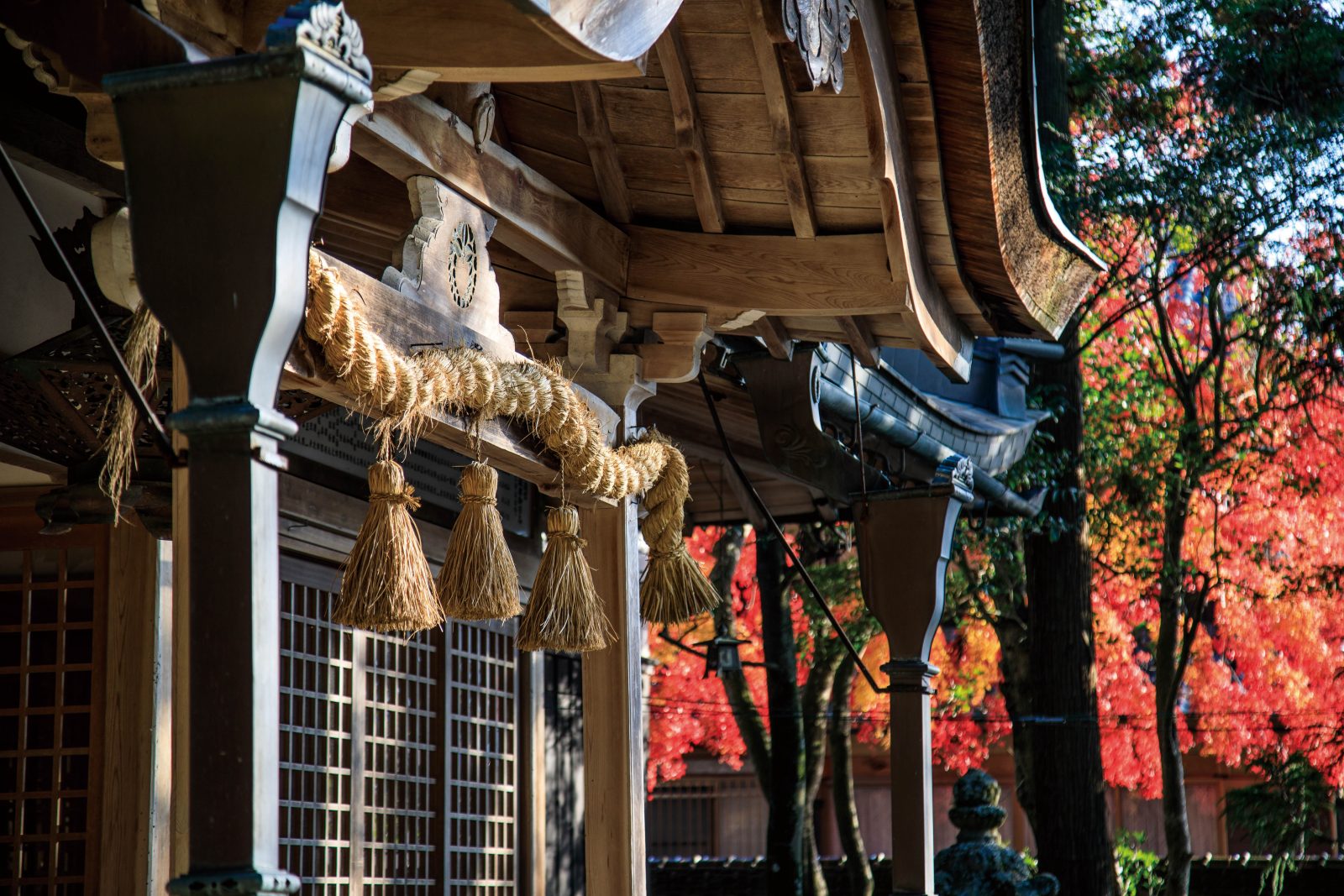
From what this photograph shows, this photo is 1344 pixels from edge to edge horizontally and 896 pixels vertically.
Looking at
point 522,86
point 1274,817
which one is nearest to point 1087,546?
point 1274,817

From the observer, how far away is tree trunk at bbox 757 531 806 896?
15172mm

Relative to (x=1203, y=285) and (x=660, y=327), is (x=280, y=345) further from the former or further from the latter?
(x=1203, y=285)

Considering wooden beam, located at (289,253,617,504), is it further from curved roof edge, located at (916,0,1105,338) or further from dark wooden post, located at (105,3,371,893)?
curved roof edge, located at (916,0,1105,338)

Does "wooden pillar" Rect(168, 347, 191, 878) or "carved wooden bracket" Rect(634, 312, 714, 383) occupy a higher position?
"carved wooden bracket" Rect(634, 312, 714, 383)

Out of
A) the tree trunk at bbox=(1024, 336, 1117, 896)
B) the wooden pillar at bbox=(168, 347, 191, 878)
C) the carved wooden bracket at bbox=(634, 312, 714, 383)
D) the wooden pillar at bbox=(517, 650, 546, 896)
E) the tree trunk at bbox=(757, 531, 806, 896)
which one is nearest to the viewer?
the wooden pillar at bbox=(168, 347, 191, 878)

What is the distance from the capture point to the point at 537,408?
4.43 metres

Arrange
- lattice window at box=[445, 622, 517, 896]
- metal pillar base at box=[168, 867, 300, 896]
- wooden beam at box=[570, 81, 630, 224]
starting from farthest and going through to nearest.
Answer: lattice window at box=[445, 622, 517, 896] → wooden beam at box=[570, 81, 630, 224] → metal pillar base at box=[168, 867, 300, 896]

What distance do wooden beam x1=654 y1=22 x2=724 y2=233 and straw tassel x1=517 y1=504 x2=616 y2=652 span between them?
1.20 metres

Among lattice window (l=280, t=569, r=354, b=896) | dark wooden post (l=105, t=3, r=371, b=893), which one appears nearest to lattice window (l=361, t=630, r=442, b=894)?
lattice window (l=280, t=569, r=354, b=896)

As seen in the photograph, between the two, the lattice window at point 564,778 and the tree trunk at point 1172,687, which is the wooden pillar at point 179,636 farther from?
the tree trunk at point 1172,687

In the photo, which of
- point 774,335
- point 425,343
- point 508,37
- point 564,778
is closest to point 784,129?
point 425,343

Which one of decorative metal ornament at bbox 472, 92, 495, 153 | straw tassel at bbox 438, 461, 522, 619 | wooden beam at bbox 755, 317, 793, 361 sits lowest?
straw tassel at bbox 438, 461, 522, 619

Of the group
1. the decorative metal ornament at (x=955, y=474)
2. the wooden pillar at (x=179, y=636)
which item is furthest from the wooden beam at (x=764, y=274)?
the wooden pillar at (x=179, y=636)

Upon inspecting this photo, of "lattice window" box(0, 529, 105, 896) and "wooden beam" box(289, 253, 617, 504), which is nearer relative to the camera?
"wooden beam" box(289, 253, 617, 504)
